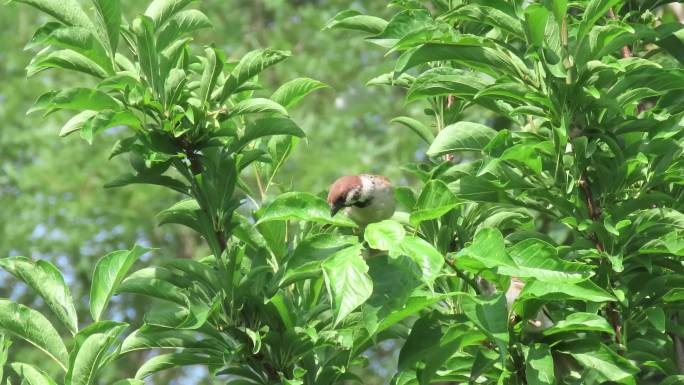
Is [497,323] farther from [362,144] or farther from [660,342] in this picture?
[362,144]

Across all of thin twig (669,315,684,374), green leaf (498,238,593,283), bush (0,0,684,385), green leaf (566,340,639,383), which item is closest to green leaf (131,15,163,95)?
bush (0,0,684,385)

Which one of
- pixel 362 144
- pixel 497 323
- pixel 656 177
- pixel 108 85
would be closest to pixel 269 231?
pixel 108 85

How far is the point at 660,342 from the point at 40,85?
39.0 feet

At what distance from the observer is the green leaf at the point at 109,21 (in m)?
2.19

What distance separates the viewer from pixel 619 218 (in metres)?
2.35

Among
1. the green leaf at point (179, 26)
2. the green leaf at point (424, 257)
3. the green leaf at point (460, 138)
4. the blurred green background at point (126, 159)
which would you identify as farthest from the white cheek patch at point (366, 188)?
the blurred green background at point (126, 159)

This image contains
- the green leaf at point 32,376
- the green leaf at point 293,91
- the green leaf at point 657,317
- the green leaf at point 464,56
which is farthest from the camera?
the green leaf at point 293,91

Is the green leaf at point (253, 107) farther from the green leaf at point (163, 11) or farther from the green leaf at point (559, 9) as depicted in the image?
the green leaf at point (559, 9)

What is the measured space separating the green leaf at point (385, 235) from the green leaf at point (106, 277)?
595mm

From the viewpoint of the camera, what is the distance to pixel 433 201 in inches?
76.2

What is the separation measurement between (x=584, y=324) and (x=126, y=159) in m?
11.3

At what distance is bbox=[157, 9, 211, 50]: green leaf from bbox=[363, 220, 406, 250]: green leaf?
2.71 ft

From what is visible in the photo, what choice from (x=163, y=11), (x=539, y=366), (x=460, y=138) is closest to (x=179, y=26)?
(x=163, y=11)

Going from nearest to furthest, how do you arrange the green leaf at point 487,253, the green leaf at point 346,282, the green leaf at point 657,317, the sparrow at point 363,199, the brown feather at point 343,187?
the green leaf at point 346,282 → the green leaf at point 487,253 → the green leaf at point 657,317 → the sparrow at point 363,199 → the brown feather at point 343,187
